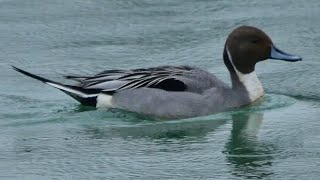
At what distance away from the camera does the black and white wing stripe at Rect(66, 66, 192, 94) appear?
409 inches

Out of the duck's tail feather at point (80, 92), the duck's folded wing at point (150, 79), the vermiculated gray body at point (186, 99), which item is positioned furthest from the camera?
the duck's tail feather at point (80, 92)

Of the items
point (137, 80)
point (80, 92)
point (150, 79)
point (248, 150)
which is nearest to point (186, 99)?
point (150, 79)

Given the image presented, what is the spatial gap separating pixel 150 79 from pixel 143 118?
1.29 ft

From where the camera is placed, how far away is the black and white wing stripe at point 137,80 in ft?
34.1

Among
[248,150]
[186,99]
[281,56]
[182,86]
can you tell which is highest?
[281,56]

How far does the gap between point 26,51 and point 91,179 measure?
16.6 feet

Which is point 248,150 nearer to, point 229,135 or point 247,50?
point 229,135

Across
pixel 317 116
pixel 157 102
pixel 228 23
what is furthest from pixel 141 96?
pixel 228 23

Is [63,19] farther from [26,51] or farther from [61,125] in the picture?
[61,125]

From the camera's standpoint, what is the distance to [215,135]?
31.2ft

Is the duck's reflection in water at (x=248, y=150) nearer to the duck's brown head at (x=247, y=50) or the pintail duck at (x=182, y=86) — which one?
the pintail duck at (x=182, y=86)

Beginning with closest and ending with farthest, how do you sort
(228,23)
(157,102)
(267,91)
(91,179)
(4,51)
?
(91,179), (157,102), (267,91), (4,51), (228,23)

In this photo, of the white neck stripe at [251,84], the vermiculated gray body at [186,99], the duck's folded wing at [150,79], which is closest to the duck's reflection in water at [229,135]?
the vermiculated gray body at [186,99]

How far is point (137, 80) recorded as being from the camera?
1050cm
